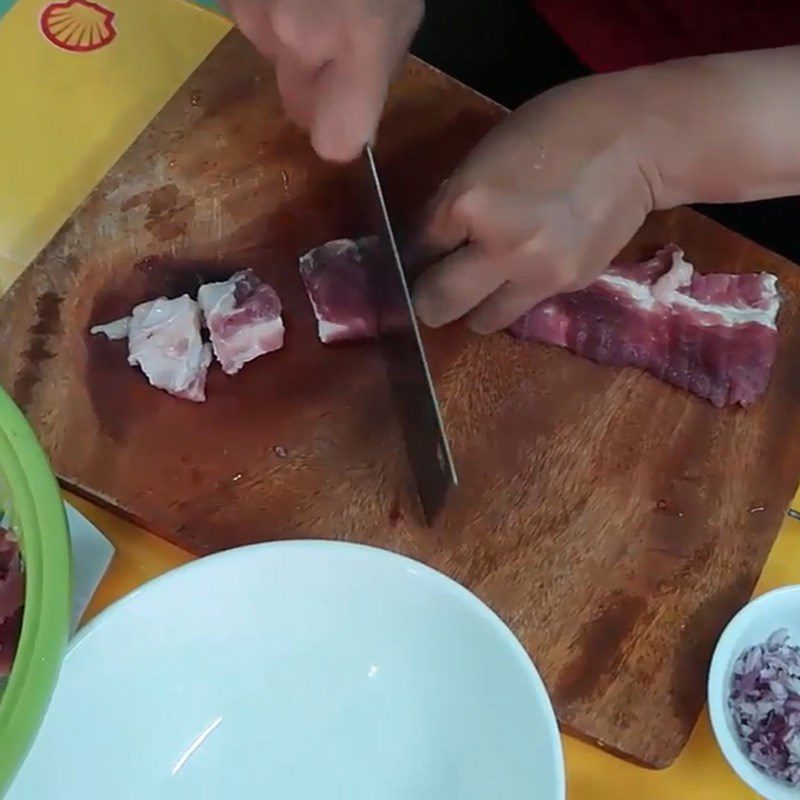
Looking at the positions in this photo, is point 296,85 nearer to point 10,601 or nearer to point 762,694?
point 10,601

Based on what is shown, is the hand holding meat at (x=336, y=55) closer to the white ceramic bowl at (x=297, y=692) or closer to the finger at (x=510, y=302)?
the finger at (x=510, y=302)

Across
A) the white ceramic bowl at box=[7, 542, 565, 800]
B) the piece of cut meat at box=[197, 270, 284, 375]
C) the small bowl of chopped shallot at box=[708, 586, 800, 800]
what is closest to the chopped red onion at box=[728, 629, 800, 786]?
the small bowl of chopped shallot at box=[708, 586, 800, 800]

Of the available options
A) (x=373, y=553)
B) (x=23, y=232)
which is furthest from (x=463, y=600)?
(x=23, y=232)

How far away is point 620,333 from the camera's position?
1.07 metres

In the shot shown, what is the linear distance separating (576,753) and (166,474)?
0.41 m

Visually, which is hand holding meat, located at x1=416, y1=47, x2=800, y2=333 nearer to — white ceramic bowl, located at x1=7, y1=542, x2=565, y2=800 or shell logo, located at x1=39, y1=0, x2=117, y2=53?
white ceramic bowl, located at x1=7, y1=542, x2=565, y2=800

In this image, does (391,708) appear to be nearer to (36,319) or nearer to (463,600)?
(463,600)

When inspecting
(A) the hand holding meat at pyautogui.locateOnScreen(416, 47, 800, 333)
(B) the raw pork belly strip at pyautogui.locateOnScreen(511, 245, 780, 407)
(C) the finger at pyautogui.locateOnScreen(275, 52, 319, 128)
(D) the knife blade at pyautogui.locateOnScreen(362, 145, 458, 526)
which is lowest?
(B) the raw pork belly strip at pyautogui.locateOnScreen(511, 245, 780, 407)

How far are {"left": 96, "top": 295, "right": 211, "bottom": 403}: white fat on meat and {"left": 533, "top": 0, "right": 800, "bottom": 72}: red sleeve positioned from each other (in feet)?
1.66

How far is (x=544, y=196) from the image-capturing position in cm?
95

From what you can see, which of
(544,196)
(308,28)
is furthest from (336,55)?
(544,196)

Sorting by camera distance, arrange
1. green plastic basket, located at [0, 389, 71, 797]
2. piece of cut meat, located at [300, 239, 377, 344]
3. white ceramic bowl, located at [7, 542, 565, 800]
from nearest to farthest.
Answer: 1. green plastic basket, located at [0, 389, 71, 797]
2. white ceramic bowl, located at [7, 542, 565, 800]
3. piece of cut meat, located at [300, 239, 377, 344]

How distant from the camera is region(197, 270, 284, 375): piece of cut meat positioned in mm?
1023

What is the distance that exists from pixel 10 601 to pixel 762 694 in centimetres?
56
